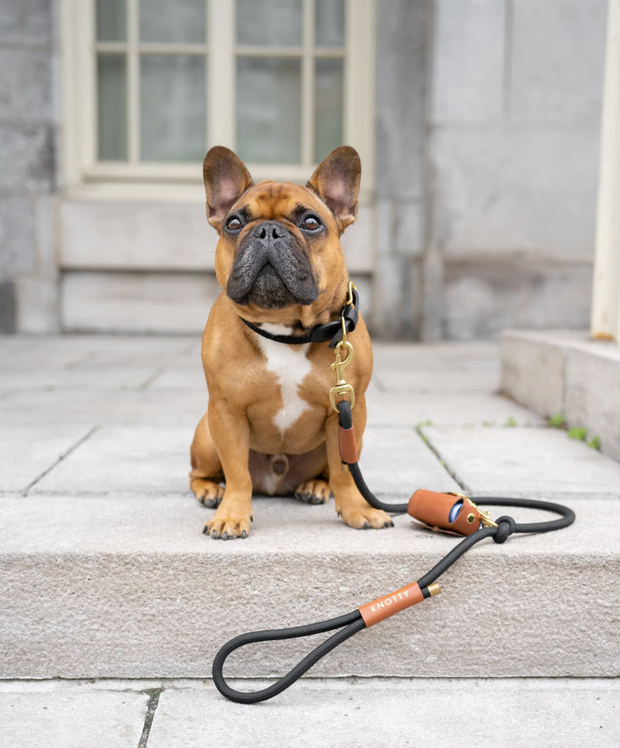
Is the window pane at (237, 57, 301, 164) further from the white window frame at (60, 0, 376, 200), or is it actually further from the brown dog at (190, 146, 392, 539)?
the brown dog at (190, 146, 392, 539)

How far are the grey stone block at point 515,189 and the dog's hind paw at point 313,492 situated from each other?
4845 mm

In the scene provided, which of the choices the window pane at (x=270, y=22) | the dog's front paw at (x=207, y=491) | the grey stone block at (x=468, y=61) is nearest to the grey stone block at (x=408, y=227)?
the grey stone block at (x=468, y=61)

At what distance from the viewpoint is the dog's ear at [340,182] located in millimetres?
2248

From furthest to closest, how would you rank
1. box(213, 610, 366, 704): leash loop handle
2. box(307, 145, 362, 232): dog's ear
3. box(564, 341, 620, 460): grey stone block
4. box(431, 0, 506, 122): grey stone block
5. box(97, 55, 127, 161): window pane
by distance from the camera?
box(97, 55, 127, 161): window pane, box(431, 0, 506, 122): grey stone block, box(564, 341, 620, 460): grey stone block, box(307, 145, 362, 232): dog's ear, box(213, 610, 366, 704): leash loop handle

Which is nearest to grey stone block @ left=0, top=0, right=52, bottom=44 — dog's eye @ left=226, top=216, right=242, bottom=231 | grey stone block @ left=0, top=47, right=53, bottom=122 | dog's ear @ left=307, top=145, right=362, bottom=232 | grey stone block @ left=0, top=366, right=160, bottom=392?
grey stone block @ left=0, top=47, right=53, bottom=122

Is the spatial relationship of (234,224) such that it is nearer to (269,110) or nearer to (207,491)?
(207,491)

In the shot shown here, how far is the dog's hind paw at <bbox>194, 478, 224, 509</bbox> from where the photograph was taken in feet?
8.03

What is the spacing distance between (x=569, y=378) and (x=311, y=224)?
6.52ft

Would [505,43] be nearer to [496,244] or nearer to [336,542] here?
[496,244]

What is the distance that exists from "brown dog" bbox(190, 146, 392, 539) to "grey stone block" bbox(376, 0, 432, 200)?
16.7 ft

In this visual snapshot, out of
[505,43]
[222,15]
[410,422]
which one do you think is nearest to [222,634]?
[410,422]

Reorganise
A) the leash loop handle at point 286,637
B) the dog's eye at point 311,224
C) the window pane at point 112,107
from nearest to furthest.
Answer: the leash loop handle at point 286,637 → the dog's eye at point 311,224 → the window pane at point 112,107

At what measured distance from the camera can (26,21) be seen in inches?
274

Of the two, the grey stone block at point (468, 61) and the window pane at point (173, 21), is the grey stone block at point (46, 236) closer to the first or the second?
the window pane at point (173, 21)
